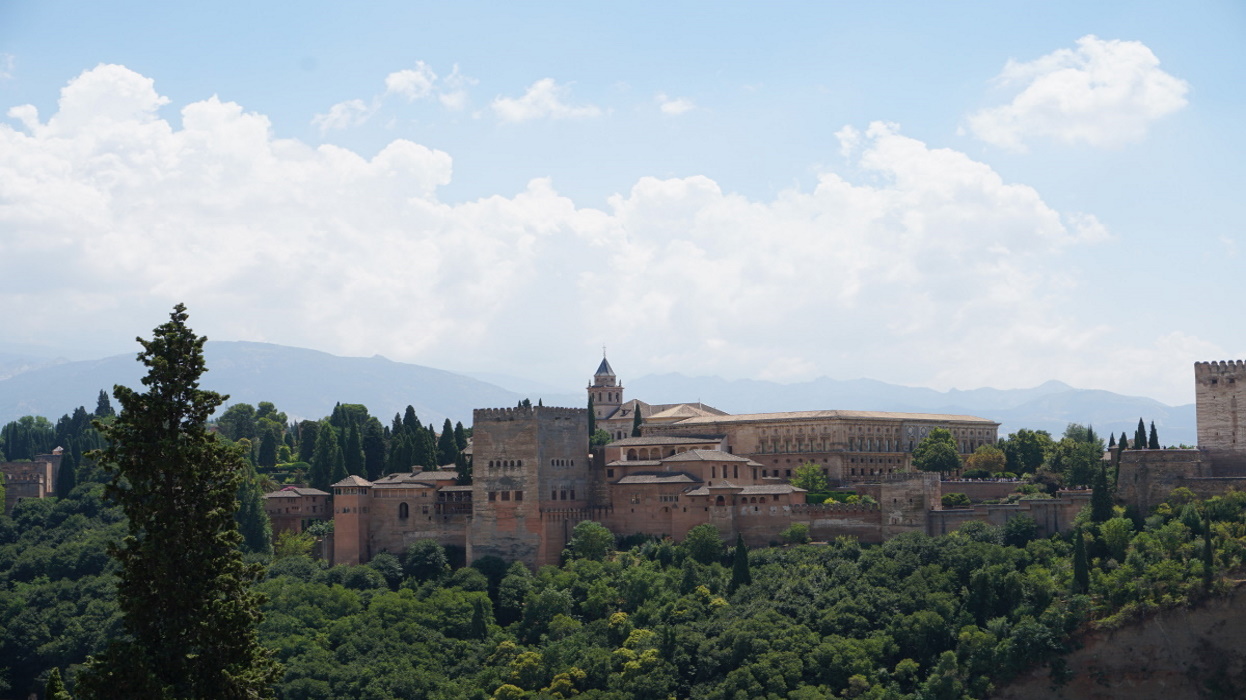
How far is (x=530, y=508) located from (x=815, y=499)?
14.8 m

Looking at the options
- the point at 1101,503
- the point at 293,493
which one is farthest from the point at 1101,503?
the point at 293,493

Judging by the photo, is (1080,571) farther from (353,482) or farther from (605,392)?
(605,392)

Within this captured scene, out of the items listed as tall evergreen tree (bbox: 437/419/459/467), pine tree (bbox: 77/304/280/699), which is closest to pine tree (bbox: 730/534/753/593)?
tall evergreen tree (bbox: 437/419/459/467)

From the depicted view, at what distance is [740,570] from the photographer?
6925cm

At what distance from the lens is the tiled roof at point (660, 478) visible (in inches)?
3002

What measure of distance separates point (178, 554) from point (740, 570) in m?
45.0

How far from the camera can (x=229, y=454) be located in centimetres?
2702

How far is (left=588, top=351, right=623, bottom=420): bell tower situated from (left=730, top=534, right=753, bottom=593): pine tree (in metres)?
55.9

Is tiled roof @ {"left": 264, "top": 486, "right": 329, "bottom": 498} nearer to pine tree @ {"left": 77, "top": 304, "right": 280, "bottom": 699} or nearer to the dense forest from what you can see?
the dense forest

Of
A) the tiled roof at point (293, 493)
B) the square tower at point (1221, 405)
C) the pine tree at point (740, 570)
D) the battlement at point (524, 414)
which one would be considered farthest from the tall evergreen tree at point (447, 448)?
the square tower at point (1221, 405)

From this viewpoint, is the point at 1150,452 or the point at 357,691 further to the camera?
the point at 1150,452

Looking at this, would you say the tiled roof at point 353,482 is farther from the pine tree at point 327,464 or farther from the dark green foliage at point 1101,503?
the dark green foliage at point 1101,503

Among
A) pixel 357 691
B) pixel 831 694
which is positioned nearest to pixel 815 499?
pixel 831 694

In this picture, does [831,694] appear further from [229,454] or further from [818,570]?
[229,454]
